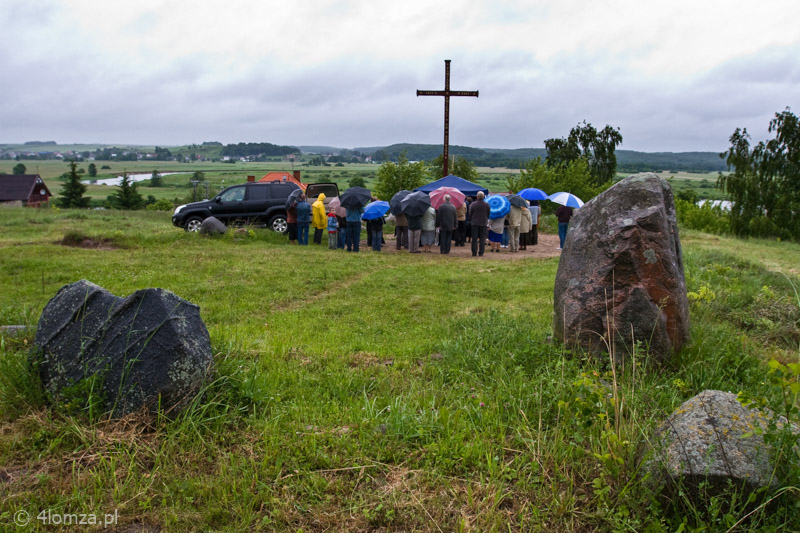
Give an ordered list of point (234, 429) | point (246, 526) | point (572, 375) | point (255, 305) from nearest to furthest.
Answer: point (246, 526) → point (234, 429) → point (572, 375) → point (255, 305)

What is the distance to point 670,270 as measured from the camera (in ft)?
17.0

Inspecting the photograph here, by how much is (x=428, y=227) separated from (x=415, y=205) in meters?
1.08

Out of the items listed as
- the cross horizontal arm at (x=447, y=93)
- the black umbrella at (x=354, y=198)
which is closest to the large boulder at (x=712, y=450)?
the black umbrella at (x=354, y=198)

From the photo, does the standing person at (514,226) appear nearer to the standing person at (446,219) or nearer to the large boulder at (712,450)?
the standing person at (446,219)

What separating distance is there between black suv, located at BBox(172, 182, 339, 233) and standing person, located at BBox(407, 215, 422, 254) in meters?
5.13

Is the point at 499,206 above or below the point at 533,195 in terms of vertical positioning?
below

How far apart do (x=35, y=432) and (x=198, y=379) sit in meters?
1.03

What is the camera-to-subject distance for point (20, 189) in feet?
184

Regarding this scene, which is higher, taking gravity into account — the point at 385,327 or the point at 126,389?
the point at 126,389

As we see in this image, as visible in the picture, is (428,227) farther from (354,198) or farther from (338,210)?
(338,210)

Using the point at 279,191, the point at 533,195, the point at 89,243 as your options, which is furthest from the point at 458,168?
the point at 89,243

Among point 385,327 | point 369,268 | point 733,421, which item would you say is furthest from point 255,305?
point 733,421

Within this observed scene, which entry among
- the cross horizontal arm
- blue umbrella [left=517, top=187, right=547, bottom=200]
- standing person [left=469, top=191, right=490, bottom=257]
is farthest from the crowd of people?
the cross horizontal arm

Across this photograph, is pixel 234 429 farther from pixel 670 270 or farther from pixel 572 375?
pixel 670 270
